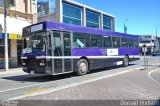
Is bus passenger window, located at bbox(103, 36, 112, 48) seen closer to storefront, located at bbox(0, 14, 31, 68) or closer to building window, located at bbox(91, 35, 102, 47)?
building window, located at bbox(91, 35, 102, 47)

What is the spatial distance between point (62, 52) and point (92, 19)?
36.7 metres

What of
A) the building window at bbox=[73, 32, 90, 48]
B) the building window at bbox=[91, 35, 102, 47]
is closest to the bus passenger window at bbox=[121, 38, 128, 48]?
the building window at bbox=[91, 35, 102, 47]

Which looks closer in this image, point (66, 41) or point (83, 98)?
point (83, 98)

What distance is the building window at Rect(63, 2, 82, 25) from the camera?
4206 cm

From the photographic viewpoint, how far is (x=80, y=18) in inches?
1832

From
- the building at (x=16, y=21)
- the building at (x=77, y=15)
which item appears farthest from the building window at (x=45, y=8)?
the building at (x=16, y=21)

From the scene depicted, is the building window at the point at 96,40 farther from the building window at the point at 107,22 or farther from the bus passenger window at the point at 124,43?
the building window at the point at 107,22

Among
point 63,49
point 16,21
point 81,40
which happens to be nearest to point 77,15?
point 16,21

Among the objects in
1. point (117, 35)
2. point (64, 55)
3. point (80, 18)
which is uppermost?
point (80, 18)

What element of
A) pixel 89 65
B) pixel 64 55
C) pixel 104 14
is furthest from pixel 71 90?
pixel 104 14

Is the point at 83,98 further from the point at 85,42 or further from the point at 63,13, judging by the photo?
the point at 63,13

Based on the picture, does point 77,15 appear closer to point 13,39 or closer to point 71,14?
point 71,14

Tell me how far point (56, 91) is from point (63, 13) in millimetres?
32393

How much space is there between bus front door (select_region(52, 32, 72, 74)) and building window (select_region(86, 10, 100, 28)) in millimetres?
34193
